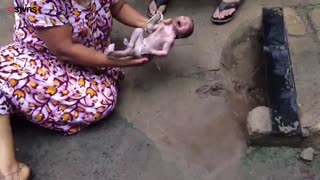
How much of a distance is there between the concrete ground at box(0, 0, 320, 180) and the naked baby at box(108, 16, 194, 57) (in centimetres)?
21

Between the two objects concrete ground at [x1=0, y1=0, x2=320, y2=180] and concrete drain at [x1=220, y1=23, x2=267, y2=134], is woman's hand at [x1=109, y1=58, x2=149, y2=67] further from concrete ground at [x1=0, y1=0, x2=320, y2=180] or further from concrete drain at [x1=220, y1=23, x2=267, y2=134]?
concrete drain at [x1=220, y1=23, x2=267, y2=134]

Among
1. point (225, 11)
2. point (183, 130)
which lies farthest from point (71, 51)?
point (225, 11)

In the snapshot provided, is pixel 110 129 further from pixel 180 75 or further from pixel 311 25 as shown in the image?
pixel 311 25

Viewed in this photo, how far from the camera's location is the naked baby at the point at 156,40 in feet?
5.52

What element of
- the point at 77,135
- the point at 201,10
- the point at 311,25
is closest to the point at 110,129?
the point at 77,135

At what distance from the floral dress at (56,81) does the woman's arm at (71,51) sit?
0.05 meters

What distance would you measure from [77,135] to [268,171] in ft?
2.11

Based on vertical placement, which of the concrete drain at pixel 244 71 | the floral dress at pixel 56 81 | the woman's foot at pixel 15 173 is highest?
the floral dress at pixel 56 81

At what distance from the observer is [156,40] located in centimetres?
170

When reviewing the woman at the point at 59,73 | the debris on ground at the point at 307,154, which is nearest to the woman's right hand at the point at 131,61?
the woman at the point at 59,73

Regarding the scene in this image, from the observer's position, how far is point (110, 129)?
1776 mm

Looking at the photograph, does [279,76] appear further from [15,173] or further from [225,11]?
[15,173]

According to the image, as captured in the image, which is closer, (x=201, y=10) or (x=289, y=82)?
(x=289, y=82)

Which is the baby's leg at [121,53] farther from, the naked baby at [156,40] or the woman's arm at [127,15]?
the woman's arm at [127,15]
